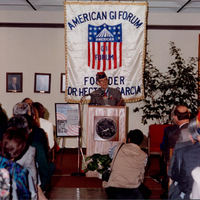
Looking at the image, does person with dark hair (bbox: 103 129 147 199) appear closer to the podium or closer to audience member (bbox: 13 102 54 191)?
audience member (bbox: 13 102 54 191)

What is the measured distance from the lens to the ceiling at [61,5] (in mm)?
8500

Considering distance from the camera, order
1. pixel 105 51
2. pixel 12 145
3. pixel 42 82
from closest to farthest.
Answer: pixel 12 145 < pixel 105 51 < pixel 42 82

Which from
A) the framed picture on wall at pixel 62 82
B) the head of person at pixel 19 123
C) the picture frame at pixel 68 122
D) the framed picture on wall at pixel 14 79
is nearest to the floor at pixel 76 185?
the picture frame at pixel 68 122

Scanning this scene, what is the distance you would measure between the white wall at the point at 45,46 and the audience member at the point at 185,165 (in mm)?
6125

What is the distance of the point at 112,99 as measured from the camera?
6.89 metres

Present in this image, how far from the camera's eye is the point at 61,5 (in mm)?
8812

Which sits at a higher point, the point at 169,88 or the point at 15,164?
the point at 169,88

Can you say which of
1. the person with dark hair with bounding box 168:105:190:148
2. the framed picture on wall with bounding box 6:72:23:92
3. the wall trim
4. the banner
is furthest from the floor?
the wall trim

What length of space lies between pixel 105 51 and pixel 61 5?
4.77 feet

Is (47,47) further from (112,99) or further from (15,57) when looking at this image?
(112,99)

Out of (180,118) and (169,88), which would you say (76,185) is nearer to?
(180,118)

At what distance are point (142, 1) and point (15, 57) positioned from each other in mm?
3378

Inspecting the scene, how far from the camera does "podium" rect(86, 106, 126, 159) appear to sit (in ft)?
21.7

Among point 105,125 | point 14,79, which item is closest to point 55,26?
point 14,79
